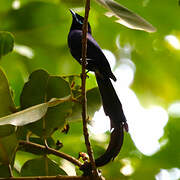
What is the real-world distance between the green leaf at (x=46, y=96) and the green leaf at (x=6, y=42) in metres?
0.46

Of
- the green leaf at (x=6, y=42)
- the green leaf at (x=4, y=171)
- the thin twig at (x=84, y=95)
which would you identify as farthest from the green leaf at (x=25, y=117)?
the green leaf at (x=6, y=42)

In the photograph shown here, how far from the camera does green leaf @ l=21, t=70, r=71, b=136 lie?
1826mm

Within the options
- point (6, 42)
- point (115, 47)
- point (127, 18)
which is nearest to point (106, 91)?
point (127, 18)

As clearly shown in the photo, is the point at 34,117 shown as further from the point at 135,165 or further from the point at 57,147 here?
the point at 135,165

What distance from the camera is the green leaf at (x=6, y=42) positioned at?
2.24 meters

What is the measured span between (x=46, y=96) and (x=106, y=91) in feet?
1.24

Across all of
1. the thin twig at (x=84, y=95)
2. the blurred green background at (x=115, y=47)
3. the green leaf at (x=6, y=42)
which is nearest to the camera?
the thin twig at (x=84, y=95)

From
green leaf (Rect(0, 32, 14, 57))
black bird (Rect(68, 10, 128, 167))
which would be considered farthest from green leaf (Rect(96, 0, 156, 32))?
green leaf (Rect(0, 32, 14, 57))

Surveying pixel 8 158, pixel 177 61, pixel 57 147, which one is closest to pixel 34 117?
pixel 8 158

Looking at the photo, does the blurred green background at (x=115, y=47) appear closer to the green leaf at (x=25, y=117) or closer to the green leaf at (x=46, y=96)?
the green leaf at (x=46, y=96)

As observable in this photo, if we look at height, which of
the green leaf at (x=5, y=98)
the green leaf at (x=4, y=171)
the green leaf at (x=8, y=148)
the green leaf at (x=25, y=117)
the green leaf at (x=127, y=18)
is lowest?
the green leaf at (x=4, y=171)

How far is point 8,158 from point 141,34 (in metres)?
1.91

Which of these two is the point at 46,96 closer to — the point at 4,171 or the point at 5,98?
the point at 5,98

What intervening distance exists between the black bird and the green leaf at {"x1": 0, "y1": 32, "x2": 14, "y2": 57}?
0.60 metres
